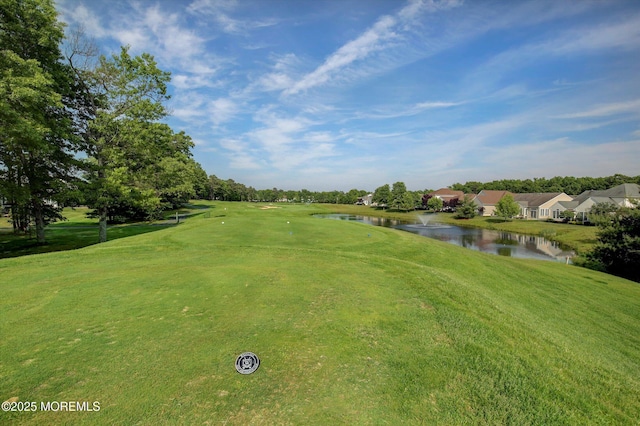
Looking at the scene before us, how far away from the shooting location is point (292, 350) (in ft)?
14.5

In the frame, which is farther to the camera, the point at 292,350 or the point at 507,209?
the point at 507,209

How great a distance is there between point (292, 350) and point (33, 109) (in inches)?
679

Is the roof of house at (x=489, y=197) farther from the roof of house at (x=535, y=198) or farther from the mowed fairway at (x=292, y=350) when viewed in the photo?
the mowed fairway at (x=292, y=350)

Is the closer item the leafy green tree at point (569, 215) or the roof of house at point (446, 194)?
the leafy green tree at point (569, 215)

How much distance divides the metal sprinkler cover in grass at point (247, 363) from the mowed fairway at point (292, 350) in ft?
0.30

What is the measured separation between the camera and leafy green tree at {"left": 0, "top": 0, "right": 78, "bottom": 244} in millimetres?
12031

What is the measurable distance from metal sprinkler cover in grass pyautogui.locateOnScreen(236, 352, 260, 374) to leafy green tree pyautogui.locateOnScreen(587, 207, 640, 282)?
26.1 meters

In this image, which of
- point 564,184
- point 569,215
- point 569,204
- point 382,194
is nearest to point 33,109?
point 569,215

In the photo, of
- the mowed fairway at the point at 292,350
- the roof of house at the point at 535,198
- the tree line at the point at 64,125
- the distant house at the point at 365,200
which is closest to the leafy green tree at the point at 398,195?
the roof of house at the point at 535,198


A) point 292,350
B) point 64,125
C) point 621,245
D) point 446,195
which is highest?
point 64,125

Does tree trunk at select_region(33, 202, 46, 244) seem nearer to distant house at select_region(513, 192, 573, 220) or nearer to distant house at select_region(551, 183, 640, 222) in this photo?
distant house at select_region(551, 183, 640, 222)

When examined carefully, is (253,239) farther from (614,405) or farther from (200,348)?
(614,405)

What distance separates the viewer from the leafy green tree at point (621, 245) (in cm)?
1895

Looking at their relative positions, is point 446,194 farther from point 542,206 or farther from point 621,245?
point 621,245
